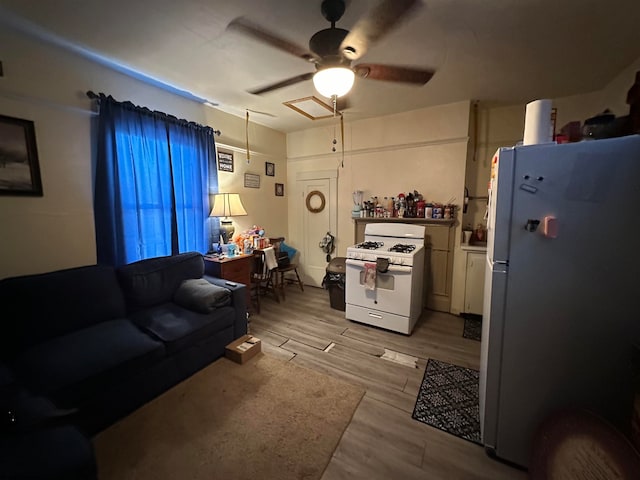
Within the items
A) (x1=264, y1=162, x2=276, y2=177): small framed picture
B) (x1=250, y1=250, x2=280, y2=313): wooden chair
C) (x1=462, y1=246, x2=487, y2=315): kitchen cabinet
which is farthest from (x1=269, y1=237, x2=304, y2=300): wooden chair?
(x1=462, y1=246, x2=487, y2=315): kitchen cabinet

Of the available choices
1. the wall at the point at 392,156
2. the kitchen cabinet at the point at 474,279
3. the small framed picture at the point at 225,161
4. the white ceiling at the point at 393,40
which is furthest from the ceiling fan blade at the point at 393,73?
the small framed picture at the point at 225,161


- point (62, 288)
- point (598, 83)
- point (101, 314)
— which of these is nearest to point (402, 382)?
point (101, 314)

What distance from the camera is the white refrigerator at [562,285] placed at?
1176mm

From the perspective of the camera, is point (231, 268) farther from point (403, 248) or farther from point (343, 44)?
point (343, 44)

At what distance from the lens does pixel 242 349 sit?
2402mm

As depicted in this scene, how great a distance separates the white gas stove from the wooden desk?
1247 mm

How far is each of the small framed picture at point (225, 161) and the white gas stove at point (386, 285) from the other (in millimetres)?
2047

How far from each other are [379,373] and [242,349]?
1.25m

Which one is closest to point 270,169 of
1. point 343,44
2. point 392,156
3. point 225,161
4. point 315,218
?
point 225,161

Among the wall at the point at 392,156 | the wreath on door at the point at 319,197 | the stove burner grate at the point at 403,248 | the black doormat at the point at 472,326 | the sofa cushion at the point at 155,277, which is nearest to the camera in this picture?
the sofa cushion at the point at 155,277

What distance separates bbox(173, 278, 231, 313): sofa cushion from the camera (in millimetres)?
2303

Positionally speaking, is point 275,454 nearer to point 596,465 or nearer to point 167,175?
point 596,465

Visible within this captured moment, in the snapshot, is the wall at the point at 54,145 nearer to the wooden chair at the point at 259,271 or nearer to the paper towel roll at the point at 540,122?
the wooden chair at the point at 259,271

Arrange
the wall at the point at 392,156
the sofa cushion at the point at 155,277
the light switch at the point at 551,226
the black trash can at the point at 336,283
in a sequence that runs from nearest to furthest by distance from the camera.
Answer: the light switch at the point at 551,226
the sofa cushion at the point at 155,277
the wall at the point at 392,156
the black trash can at the point at 336,283
